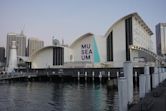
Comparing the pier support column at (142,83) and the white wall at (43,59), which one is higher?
the white wall at (43,59)

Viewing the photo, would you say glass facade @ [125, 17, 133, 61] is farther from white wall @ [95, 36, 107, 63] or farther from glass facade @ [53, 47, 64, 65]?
glass facade @ [53, 47, 64, 65]

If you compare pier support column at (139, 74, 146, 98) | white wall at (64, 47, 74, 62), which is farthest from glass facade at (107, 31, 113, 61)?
pier support column at (139, 74, 146, 98)

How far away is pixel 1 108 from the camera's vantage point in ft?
66.8

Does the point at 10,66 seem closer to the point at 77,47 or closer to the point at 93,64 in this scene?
the point at 77,47

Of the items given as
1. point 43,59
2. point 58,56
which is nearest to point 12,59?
point 43,59

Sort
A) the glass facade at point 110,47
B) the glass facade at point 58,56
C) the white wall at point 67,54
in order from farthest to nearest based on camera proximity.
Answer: the glass facade at point 58,56 → the white wall at point 67,54 → the glass facade at point 110,47

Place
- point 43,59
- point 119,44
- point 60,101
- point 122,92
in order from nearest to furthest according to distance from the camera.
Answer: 1. point 122,92
2. point 60,101
3. point 119,44
4. point 43,59

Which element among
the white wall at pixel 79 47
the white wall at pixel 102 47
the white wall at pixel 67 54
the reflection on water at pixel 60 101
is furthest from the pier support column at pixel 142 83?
the white wall at pixel 67 54

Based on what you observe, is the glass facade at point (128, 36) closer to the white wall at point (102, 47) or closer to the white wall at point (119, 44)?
the white wall at point (119, 44)

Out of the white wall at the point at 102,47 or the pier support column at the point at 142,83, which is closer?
the pier support column at the point at 142,83

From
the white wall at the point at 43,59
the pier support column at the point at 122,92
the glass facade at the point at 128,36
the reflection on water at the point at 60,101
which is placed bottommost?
the reflection on water at the point at 60,101

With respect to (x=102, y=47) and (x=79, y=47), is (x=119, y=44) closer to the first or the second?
(x=102, y=47)

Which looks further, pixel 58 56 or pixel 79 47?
pixel 58 56

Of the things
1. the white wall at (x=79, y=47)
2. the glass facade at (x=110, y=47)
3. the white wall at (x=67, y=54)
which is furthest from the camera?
the white wall at (x=67, y=54)
